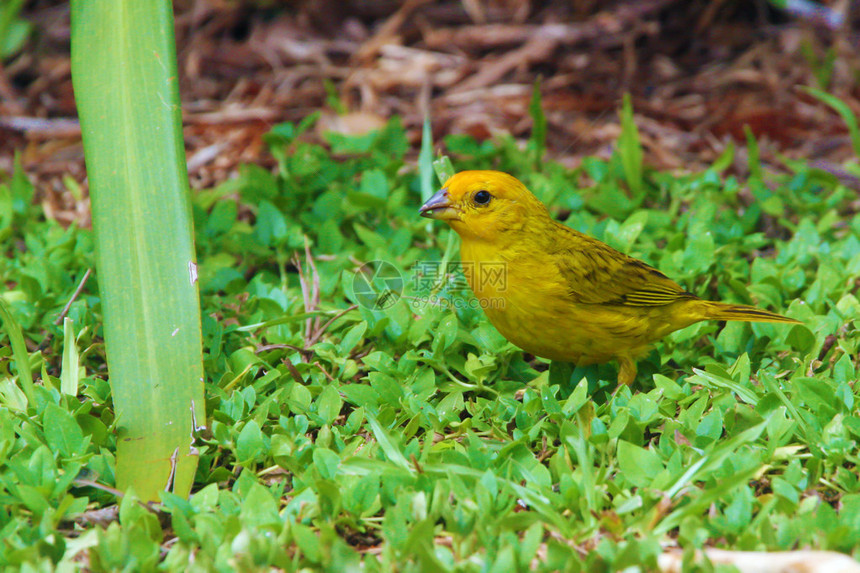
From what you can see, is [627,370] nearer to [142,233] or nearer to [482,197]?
[482,197]

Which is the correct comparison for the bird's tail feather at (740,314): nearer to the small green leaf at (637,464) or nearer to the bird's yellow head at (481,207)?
the bird's yellow head at (481,207)

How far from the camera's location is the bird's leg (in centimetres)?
326

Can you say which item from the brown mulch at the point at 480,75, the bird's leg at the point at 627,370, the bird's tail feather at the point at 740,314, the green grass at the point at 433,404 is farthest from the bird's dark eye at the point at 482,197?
the brown mulch at the point at 480,75

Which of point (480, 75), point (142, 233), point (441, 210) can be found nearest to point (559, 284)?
point (441, 210)

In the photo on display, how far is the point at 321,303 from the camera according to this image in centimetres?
362

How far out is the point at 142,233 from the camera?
8.87 ft

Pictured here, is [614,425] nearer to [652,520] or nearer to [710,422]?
[710,422]

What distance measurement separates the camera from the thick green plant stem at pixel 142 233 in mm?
2574

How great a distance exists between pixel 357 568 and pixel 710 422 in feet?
4.03

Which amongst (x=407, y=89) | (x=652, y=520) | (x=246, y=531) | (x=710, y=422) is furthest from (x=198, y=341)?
(x=407, y=89)

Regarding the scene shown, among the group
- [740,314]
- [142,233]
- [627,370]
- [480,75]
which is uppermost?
[480,75]

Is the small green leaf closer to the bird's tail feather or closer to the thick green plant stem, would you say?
the bird's tail feather

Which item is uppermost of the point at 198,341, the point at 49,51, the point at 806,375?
the point at 49,51

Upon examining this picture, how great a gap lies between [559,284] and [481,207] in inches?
17.2
